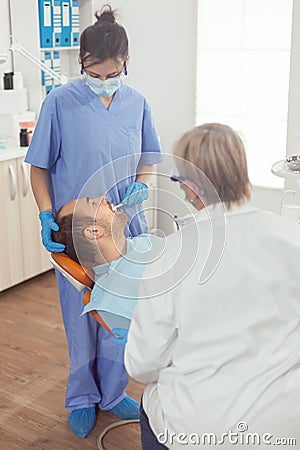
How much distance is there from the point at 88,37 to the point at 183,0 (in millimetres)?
2023

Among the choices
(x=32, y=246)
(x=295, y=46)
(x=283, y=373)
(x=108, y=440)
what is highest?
(x=295, y=46)

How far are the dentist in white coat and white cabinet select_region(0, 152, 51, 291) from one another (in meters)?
1.85

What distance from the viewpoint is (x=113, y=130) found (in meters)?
1.84

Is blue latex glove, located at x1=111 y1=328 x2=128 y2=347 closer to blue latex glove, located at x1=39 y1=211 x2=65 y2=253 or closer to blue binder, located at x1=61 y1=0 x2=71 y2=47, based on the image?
blue latex glove, located at x1=39 y1=211 x2=65 y2=253

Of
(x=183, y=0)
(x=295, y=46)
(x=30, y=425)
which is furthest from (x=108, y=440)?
(x=183, y=0)

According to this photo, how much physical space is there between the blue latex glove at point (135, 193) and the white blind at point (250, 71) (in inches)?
78.5

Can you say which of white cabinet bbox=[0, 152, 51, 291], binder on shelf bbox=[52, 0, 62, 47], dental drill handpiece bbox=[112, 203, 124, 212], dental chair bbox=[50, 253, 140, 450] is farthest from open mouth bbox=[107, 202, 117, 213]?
binder on shelf bbox=[52, 0, 62, 47]

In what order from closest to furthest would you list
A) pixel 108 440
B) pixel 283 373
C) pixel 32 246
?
pixel 283 373, pixel 108 440, pixel 32 246

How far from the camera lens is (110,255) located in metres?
1.46

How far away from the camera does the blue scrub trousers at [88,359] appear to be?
6.50 feet

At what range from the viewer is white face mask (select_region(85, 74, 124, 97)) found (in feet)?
5.81

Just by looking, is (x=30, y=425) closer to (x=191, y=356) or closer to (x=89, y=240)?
(x=89, y=240)

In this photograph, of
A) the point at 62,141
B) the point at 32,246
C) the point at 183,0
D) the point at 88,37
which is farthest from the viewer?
the point at 183,0

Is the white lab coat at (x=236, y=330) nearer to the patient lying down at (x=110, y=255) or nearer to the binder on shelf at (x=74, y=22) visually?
the patient lying down at (x=110, y=255)
